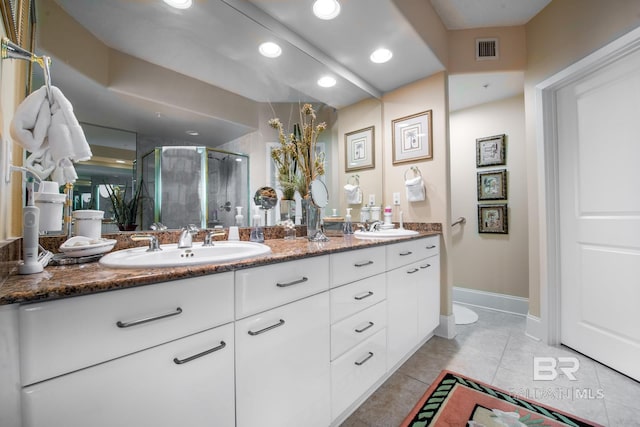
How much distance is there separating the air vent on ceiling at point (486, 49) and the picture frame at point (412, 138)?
644 mm

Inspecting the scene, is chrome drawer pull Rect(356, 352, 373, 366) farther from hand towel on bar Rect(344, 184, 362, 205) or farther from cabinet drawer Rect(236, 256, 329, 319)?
hand towel on bar Rect(344, 184, 362, 205)

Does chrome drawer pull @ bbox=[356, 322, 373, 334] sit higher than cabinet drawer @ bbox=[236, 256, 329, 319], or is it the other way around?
cabinet drawer @ bbox=[236, 256, 329, 319]

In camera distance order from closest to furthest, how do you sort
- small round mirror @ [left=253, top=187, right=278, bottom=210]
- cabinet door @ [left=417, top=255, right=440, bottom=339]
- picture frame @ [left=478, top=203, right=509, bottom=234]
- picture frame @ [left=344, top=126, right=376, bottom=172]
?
small round mirror @ [left=253, top=187, right=278, bottom=210] → cabinet door @ [left=417, top=255, right=440, bottom=339] → picture frame @ [left=344, top=126, right=376, bottom=172] → picture frame @ [left=478, top=203, right=509, bottom=234]

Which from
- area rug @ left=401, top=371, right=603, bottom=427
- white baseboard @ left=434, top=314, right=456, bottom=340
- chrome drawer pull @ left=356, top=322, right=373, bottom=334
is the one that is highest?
chrome drawer pull @ left=356, top=322, right=373, bottom=334

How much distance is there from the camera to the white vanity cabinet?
59.8 inches

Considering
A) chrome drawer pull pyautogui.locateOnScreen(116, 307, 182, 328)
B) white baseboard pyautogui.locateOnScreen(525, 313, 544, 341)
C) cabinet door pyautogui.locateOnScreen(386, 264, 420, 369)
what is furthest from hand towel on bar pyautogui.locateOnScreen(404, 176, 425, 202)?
chrome drawer pull pyautogui.locateOnScreen(116, 307, 182, 328)

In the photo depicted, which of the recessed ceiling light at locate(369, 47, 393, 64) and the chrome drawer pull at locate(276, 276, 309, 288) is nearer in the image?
the chrome drawer pull at locate(276, 276, 309, 288)

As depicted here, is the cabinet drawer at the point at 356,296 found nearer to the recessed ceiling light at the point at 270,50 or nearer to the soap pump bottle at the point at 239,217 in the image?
the soap pump bottle at the point at 239,217

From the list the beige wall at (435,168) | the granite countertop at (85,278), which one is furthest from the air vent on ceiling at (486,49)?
the granite countertop at (85,278)

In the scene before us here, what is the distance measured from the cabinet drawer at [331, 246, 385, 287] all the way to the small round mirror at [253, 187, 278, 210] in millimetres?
683

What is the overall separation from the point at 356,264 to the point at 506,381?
3.93 ft

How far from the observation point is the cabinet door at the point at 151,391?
20.9 inches

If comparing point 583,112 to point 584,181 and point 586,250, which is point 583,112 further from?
point 586,250

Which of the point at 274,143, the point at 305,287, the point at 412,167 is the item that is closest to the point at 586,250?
the point at 412,167
